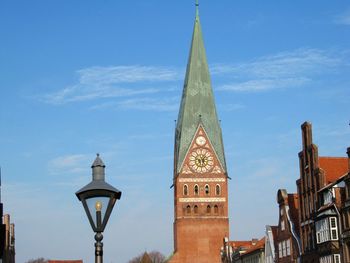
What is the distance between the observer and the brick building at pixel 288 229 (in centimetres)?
5794

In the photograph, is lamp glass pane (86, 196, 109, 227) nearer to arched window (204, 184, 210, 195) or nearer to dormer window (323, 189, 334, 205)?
dormer window (323, 189, 334, 205)

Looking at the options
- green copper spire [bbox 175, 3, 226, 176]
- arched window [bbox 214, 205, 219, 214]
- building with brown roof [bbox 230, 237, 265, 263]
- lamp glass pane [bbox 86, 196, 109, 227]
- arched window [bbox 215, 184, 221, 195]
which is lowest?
lamp glass pane [bbox 86, 196, 109, 227]

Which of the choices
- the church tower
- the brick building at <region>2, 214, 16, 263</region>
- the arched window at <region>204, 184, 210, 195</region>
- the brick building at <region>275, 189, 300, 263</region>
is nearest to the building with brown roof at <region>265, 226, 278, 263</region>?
the brick building at <region>275, 189, 300, 263</region>

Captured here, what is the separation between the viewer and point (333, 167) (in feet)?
182

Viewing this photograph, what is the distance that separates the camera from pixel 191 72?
111000 millimetres

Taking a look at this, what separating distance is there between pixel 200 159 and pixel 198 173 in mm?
2111

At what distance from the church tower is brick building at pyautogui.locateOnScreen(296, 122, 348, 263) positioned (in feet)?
155

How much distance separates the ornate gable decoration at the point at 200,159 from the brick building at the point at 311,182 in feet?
162

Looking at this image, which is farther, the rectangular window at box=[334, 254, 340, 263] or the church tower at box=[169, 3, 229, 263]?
the church tower at box=[169, 3, 229, 263]

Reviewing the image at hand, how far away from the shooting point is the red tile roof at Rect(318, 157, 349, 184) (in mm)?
54062

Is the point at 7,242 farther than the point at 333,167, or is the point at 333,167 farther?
the point at 7,242

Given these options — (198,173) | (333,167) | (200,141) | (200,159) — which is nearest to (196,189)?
(198,173)

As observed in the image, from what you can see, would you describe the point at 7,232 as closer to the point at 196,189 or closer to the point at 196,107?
the point at 196,189

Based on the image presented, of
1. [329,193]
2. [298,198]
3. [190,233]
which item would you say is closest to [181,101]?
[190,233]
